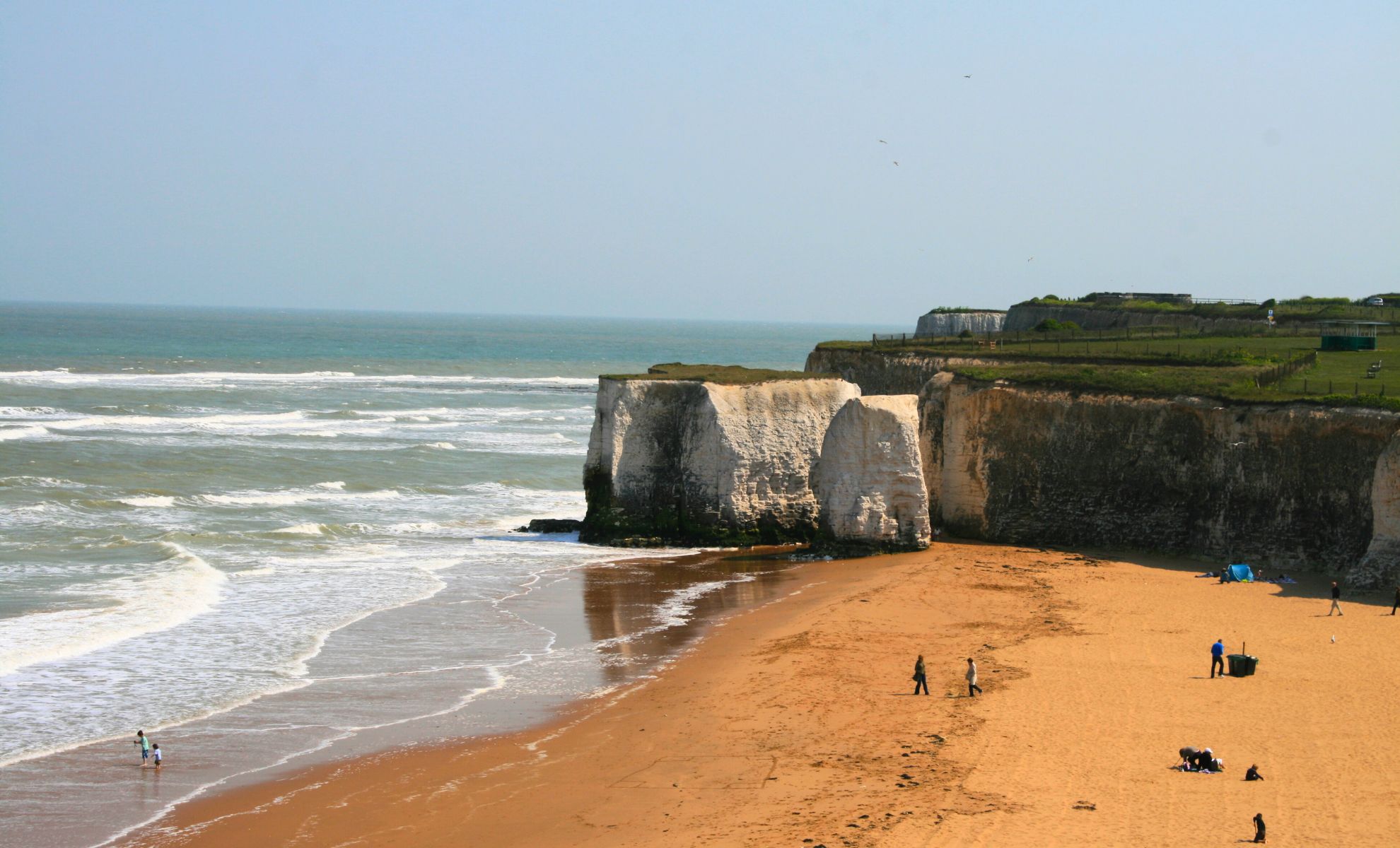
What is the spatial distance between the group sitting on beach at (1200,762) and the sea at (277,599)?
28.4 feet

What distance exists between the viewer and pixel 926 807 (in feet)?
48.8

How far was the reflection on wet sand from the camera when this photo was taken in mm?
23141

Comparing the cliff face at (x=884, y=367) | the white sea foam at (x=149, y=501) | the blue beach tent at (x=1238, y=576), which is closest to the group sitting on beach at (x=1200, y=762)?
the blue beach tent at (x=1238, y=576)

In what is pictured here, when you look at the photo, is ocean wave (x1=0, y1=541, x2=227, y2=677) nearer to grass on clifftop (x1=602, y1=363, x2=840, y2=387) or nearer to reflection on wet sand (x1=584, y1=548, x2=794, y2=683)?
reflection on wet sand (x1=584, y1=548, x2=794, y2=683)

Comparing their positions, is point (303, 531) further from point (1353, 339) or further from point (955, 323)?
point (955, 323)

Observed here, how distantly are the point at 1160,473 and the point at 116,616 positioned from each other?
22.7 m

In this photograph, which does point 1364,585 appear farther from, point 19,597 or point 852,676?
point 19,597

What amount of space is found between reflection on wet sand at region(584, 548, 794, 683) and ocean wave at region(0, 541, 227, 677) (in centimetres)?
783

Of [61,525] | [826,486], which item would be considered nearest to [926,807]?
[826,486]

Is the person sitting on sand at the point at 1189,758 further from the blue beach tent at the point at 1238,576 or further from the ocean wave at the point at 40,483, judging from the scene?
the ocean wave at the point at 40,483

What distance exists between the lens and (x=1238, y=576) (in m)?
27.2

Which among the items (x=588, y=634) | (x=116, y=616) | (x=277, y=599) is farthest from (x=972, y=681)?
(x=116, y=616)

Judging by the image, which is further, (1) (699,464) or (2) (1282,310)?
(2) (1282,310)

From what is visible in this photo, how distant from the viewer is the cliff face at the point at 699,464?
32625 millimetres
